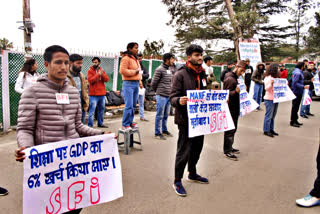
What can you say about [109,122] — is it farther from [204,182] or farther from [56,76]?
[56,76]

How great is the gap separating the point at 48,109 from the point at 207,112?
7.08 feet

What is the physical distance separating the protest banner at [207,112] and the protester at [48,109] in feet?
5.18

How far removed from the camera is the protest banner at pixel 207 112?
128 inches

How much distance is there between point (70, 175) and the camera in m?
2.11

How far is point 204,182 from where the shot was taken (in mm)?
3764

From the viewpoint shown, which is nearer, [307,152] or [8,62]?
[307,152]

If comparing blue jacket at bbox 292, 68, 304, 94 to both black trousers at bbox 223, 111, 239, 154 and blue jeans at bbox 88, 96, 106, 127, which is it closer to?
black trousers at bbox 223, 111, 239, 154

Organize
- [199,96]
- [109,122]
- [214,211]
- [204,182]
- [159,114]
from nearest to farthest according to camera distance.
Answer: [214,211] → [199,96] → [204,182] → [159,114] → [109,122]

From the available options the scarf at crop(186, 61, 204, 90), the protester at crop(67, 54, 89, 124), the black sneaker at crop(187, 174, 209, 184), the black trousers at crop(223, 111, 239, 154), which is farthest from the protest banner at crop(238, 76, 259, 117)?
the protester at crop(67, 54, 89, 124)

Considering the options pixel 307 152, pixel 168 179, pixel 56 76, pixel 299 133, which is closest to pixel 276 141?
pixel 307 152

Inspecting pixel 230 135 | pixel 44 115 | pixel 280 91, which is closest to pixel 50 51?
pixel 44 115

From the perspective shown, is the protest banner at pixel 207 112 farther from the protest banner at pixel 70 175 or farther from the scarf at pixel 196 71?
the protest banner at pixel 70 175

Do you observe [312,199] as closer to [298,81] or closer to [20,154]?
[20,154]

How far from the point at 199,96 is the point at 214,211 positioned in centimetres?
144
